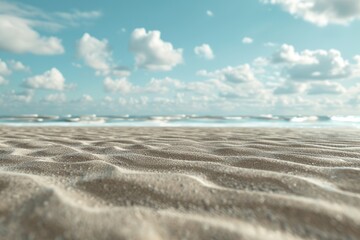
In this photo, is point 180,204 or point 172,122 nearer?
point 180,204

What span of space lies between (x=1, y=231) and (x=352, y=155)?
81.5 inches

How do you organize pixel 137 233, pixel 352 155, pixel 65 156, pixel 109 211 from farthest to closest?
pixel 352 155
pixel 65 156
pixel 109 211
pixel 137 233

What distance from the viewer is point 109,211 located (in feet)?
3.06

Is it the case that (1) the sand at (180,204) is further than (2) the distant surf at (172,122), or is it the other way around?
(2) the distant surf at (172,122)

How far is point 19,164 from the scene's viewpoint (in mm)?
1704

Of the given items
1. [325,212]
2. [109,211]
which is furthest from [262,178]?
[109,211]

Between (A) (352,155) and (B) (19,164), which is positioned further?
(A) (352,155)

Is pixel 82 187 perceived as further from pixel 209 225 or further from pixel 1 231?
pixel 209 225

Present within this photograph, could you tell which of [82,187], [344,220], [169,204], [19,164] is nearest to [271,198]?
[344,220]

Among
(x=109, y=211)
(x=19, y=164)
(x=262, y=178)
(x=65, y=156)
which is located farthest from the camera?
(x=65, y=156)

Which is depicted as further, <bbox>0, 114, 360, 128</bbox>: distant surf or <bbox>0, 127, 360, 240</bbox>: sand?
<bbox>0, 114, 360, 128</bbox>: distant surf

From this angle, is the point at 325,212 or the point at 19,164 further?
the point at 19,164

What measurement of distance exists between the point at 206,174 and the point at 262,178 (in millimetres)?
250

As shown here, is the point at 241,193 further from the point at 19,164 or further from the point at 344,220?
the point at 19,164
